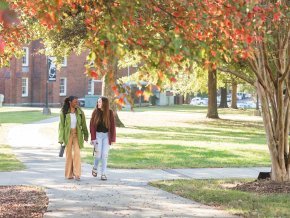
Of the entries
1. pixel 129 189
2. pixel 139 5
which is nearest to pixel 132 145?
pixel 129 189

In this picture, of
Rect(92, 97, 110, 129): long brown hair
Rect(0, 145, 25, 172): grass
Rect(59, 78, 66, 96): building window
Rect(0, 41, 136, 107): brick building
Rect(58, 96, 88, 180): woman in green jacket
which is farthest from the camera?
Rect(59, 78, 66, 96): building window

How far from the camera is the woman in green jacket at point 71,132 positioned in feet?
43.4

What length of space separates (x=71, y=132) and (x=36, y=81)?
168 feet

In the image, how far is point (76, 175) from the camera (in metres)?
13.1

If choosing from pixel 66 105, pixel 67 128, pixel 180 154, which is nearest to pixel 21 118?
pixel 180 154

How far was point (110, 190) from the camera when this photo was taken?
38.1ft

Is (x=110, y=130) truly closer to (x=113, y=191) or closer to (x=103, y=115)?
(x=103, y=115)

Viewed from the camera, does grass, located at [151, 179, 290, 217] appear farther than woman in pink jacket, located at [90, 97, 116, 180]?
No

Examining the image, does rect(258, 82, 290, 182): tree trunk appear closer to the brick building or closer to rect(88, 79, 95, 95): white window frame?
the brick building

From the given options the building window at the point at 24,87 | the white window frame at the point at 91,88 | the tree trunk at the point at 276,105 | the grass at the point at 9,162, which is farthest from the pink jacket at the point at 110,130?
the white window frame at the point at 91,88

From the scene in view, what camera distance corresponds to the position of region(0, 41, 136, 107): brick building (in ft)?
198

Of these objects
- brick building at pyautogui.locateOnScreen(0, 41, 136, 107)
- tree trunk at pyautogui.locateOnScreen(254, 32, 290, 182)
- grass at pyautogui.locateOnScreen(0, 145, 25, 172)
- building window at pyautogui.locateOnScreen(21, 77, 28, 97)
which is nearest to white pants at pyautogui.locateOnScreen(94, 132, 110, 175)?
grass at pyautogui.locateOnScreen(0, 145, 25, 172)

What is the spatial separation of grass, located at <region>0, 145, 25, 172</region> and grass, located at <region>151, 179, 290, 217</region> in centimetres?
421

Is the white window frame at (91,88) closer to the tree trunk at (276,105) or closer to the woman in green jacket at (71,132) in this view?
the woman in green jacket at (71,132)
